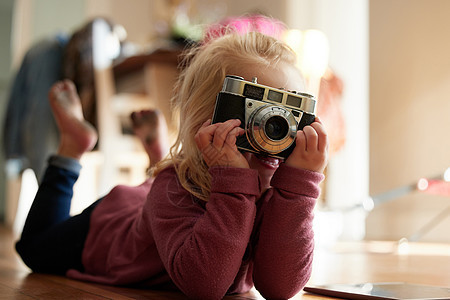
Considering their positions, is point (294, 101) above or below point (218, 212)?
above

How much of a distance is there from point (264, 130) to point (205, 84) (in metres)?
0.14

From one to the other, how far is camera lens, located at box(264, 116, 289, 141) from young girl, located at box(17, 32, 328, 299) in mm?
21

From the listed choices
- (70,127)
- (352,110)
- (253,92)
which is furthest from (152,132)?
(352,110)

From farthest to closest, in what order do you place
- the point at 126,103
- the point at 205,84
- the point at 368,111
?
the point at 126,103 < the point at 368,111 < the point at 205,84

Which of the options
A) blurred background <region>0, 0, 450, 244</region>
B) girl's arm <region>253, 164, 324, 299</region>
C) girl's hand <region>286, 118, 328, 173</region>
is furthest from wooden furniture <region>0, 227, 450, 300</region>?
blurred background <region>0, 0, 450, 244</region>

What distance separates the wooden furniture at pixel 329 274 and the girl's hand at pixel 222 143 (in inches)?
→ 7.9

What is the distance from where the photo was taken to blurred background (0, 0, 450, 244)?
2.13 meters

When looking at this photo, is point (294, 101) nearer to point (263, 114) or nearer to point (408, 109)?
point (263, 114)

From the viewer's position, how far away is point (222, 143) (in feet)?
2.07

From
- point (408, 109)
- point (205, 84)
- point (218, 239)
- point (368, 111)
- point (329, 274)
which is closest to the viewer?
point (218, 239)

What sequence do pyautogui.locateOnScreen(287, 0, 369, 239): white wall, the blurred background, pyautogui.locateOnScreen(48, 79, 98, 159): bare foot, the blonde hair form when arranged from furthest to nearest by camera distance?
pyautogui.locateOnScreen(287, 0, 369, 239): white wall, the blurred background, pyautogui.locateOnScreen(48, 79, 98, 159): bare foot, the blonde hair

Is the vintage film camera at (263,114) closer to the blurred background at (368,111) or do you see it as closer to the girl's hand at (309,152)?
the girl's hand at (309,152)

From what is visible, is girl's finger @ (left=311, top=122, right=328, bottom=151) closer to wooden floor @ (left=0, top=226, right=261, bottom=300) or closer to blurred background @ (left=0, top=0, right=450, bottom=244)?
wooden floor @ (left=0, top=226, right=261, bottom=300)

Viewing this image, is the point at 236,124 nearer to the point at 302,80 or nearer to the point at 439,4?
the point at 302,80
